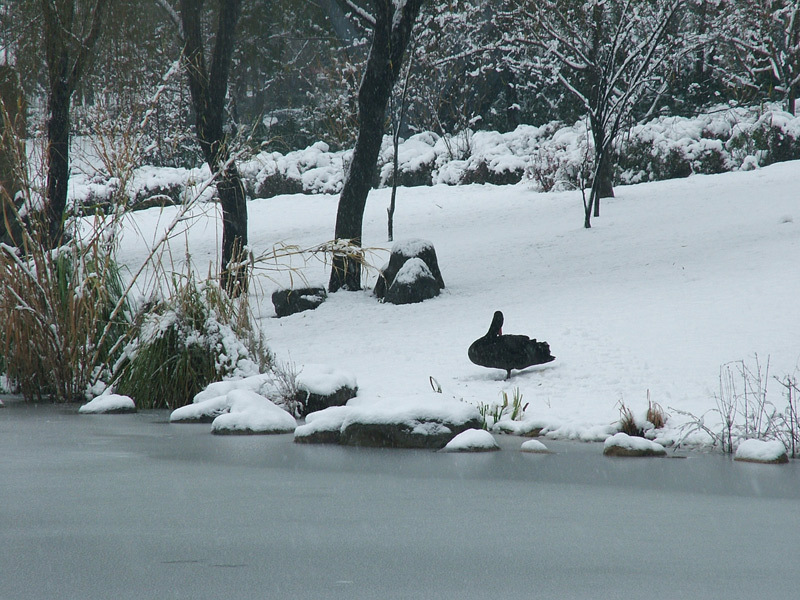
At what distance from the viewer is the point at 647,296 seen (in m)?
10.4

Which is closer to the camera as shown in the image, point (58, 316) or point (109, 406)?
point (109, 406)

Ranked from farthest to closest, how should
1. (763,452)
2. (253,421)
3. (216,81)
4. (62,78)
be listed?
(216,81), (62,78), (253,421), (763,452)

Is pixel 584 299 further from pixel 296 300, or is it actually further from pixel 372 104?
pixel 372 104

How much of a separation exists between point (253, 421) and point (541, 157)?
52.6 feet

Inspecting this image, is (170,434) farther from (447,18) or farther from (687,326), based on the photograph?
(447,18)

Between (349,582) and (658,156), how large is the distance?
18814 millimetres

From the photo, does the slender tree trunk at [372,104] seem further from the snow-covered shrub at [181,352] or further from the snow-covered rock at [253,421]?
the snow-covered rock at [253,421]

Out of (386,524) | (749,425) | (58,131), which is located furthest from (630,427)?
(58,131)

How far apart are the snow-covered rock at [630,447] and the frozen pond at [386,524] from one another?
19 centimetres

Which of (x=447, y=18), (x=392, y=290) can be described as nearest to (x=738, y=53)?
(x=447, y=18)

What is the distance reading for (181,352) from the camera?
757cm

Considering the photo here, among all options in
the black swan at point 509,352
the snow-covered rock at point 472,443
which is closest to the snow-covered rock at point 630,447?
the snow-covered rock at point 472,443

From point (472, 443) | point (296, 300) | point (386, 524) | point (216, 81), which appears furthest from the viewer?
point (216, 81)

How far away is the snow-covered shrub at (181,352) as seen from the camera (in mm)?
7559
